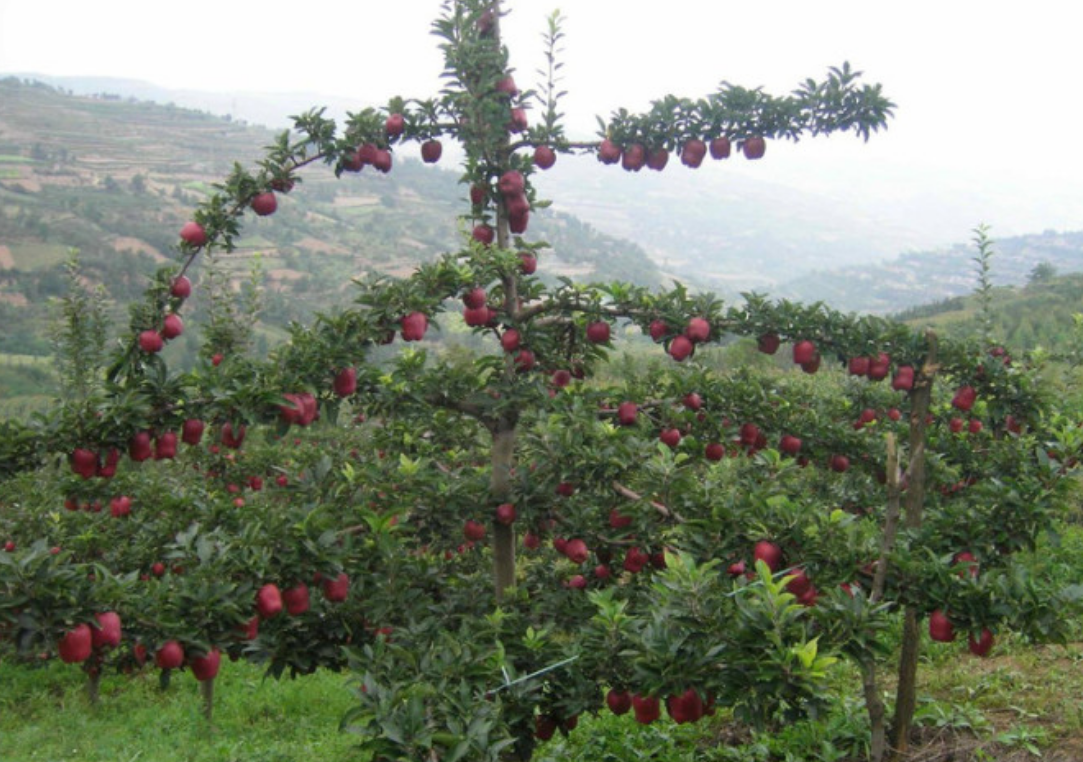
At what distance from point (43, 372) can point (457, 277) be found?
131 ft

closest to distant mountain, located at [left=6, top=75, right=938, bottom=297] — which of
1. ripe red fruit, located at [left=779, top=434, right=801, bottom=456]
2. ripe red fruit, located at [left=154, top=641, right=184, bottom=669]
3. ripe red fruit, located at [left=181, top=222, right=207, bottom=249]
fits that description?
ripe red fruit, located at [left=779, top=434, right=801, bottom=456]

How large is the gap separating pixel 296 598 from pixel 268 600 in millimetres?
160

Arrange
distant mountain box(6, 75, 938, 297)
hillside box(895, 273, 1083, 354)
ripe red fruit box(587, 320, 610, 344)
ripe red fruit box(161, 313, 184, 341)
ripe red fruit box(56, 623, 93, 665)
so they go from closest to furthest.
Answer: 1. ripe red fruit box(56, 623, 93, 665)
2. ripe red fruit box(161, 313, 184, 341)
3. ripe red fruit box(587, 320, 610, 344)
4. hillside box(895, 273, 1083, 354)
5. distant mountain box(6, 75, 938, 297)

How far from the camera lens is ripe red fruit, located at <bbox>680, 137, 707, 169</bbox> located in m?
3.91

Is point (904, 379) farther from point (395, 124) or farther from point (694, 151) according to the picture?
point (395, 124)

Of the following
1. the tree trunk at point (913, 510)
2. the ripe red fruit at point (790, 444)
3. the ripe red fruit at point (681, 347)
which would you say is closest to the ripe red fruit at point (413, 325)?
the ripe red fruit at point (681, 347)

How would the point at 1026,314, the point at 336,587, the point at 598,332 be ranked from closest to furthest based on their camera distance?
the point at 336,587
the point at 598,332
the point at 1026,314

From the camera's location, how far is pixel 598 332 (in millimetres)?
3785

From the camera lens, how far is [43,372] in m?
37.5

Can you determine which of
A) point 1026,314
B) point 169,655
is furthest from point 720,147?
point 1026,314

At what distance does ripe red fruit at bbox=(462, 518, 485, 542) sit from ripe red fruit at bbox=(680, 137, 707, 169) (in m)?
1.79

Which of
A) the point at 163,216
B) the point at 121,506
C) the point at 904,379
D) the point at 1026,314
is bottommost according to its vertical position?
the point at 163,216

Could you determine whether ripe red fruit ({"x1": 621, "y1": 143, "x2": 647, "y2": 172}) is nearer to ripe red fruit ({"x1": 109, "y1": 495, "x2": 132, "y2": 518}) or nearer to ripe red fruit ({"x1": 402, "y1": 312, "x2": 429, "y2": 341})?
ripe red fruit ({"x1": 402, "y1": 312, "x2": 429, "y2": 341})

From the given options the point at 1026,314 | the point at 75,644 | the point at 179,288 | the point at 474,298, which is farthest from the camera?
the point at 1026,314
